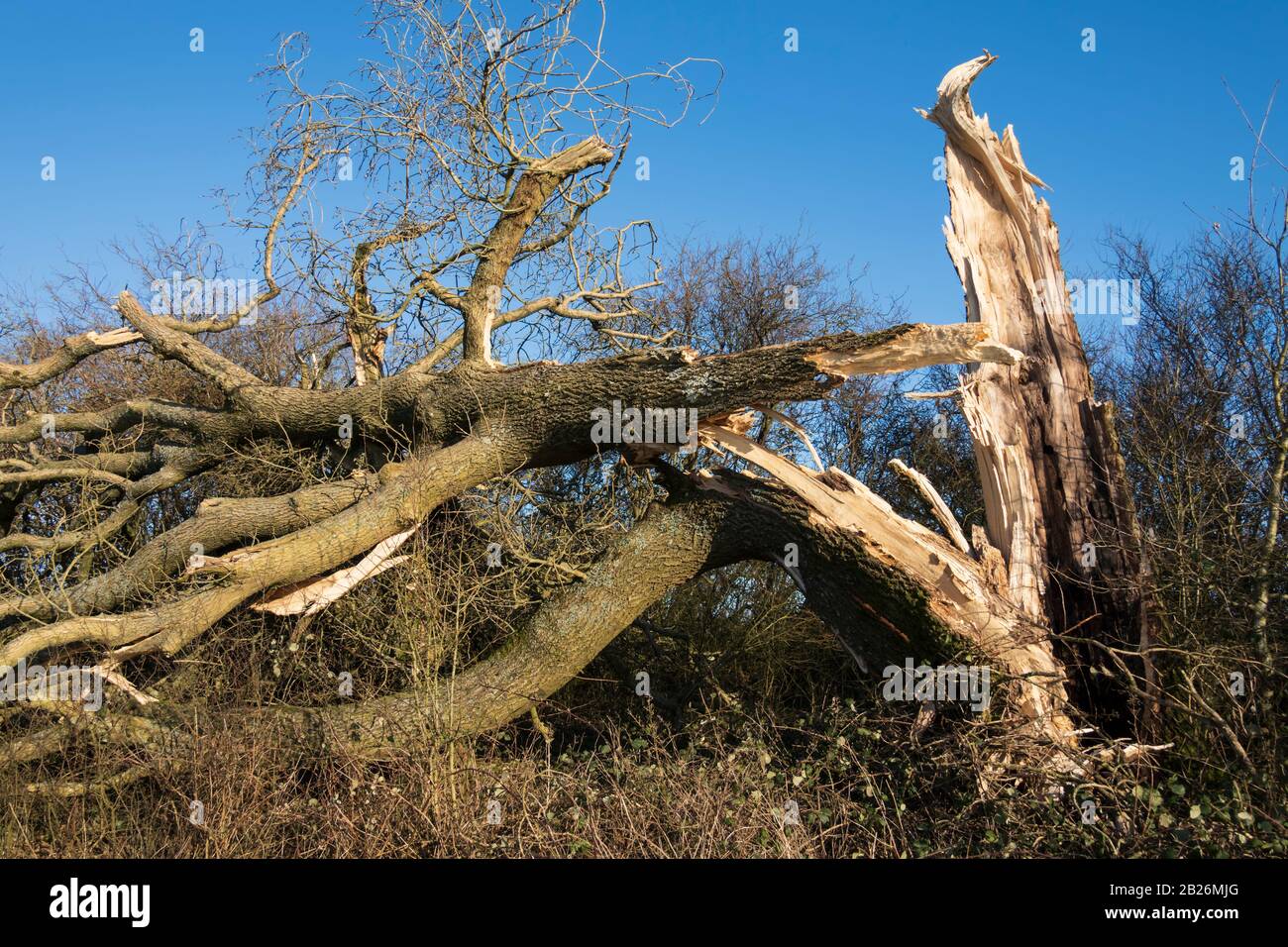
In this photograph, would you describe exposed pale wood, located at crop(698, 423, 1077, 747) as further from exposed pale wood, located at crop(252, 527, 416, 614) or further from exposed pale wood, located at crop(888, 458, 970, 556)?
exposed pale wood, located at crop(252, 527, 416, 614)

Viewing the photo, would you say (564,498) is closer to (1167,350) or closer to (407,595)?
(407,595)

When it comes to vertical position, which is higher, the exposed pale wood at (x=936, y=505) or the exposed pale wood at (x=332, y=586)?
the exposed pale wood at (x=936, y=505)

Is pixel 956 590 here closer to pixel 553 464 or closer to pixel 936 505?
pixel 936 505

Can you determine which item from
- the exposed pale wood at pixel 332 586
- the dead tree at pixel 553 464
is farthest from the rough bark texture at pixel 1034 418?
the exposed pale wood at pixel 332 586

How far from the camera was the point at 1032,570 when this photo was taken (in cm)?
680

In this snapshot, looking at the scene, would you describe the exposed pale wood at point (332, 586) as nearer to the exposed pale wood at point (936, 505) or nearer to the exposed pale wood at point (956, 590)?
the exposed pale wood at point (956, 590)

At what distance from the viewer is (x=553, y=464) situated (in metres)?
8.29

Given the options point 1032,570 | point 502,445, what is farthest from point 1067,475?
point 502,445

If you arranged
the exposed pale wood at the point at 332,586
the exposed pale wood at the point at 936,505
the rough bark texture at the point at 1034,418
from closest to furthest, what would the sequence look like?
1. the rough bark texture at the point at 1034,418
2. the exposed pale wood at the point at 936,505
3. the exposed pale wood at the point at 332,586

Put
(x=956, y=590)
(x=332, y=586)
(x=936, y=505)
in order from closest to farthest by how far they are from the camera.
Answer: (x=956, y=590) < (x=936, y=505) < (x=332, y=586)

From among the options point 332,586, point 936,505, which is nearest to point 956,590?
point 936,505

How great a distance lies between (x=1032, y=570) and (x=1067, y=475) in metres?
0.66

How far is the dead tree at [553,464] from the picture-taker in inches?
257

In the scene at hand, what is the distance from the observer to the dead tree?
652 cm
